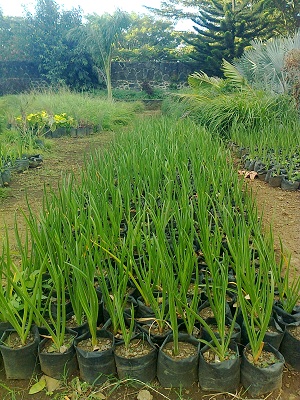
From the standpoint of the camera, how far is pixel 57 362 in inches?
54.5

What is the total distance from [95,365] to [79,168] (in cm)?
165

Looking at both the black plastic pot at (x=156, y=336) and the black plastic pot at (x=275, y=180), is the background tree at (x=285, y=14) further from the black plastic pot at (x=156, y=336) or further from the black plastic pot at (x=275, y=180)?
the black plastic pot at (x=156, y=336)

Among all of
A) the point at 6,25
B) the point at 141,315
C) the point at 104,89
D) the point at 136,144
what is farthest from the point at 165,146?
the point at 6,25

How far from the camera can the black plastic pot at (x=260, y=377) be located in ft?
4.20

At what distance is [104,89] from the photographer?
17.0m

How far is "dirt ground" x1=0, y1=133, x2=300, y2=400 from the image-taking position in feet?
4.38

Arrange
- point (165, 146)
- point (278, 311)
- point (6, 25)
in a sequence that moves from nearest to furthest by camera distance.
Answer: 1. point (278, 311)
2. point (165, 146)
3. point (6, 25)

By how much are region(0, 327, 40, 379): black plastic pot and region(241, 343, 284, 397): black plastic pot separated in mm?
791

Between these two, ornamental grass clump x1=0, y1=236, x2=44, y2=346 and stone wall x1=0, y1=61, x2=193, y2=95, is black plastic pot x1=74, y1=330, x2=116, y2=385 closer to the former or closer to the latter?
ornamental grass clump x1=0, y1=236, x2=44, y2=346

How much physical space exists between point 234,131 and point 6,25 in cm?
1801

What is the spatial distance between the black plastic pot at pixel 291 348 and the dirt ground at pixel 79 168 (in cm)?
4

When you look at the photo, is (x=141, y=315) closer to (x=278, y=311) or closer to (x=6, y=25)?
(x=278, y=311)

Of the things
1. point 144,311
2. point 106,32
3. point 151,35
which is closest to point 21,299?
point 144,311

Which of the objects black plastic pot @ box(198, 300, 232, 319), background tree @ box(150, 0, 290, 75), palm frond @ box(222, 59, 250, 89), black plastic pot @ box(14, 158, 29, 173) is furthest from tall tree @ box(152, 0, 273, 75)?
black plastic pot @ box(198, 300, 232, 319)
